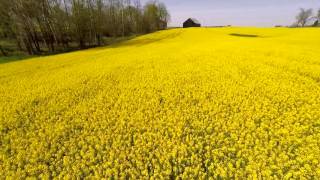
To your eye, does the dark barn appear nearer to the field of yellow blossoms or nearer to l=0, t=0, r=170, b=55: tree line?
l=0, t=0, r=170, b=55: tree line

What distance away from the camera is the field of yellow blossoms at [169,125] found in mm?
5945

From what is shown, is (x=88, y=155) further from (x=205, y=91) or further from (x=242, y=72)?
(x=242, y=72)

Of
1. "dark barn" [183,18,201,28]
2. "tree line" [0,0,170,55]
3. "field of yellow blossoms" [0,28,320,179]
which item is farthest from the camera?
"dark barn" [183,18,201,28]

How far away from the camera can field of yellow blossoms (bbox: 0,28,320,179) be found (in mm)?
5945

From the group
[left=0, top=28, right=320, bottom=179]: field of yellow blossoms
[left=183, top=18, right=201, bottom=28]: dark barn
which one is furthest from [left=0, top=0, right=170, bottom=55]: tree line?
[left=183, top=18, right=201, bottom=28]: dark barn

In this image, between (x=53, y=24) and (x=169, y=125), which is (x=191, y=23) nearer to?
(x=53, y=24)

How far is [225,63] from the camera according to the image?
46.0 feet

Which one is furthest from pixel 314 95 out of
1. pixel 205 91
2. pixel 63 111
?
pixel 63 111

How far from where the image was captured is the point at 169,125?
766cm

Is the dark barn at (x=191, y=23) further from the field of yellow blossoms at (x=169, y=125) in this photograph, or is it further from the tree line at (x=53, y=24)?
the field of yellow blossoms at (x=169, y=125)

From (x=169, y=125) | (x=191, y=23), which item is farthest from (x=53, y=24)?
(x=191, y=23)

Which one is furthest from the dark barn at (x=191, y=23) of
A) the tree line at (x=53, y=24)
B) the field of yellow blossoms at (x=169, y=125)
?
the field of yellow blossoms at (x=169, y=125)

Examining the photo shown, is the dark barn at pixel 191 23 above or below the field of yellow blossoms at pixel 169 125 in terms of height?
above

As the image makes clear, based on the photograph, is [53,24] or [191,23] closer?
[53,24]
